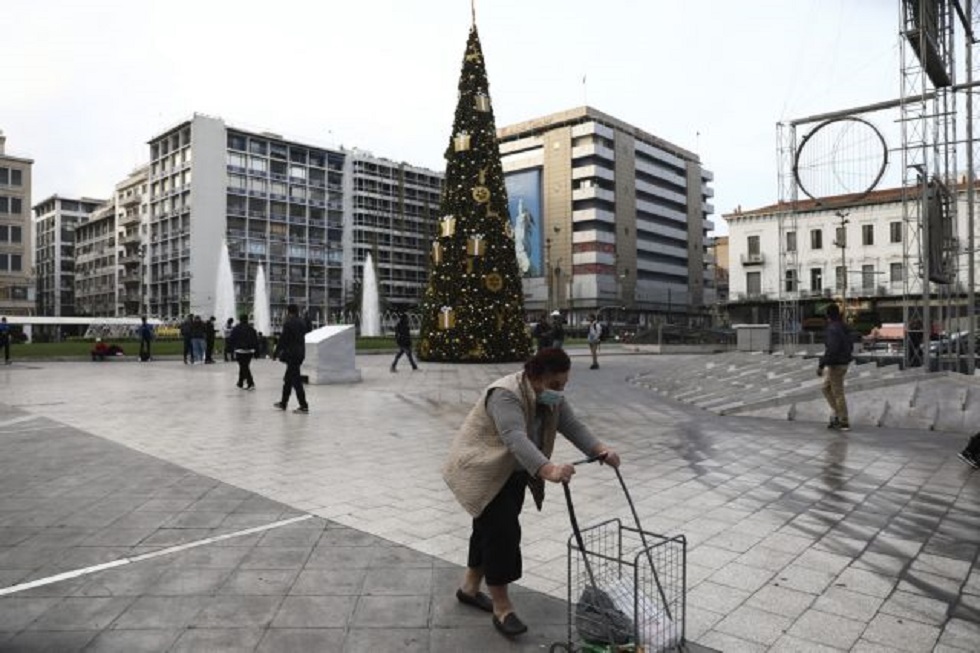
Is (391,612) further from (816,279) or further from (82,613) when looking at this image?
A: (816,279)

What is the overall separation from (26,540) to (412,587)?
2995mm

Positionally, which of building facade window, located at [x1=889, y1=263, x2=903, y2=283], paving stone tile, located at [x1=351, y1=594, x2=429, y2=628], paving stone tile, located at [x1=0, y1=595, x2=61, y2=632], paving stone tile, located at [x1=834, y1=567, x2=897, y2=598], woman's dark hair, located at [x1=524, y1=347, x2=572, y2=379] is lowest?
paving stone tile, located at [x1=834, y1=567, x2=897, y2=598]

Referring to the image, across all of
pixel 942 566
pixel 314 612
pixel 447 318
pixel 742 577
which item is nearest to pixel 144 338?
pixel 447 318

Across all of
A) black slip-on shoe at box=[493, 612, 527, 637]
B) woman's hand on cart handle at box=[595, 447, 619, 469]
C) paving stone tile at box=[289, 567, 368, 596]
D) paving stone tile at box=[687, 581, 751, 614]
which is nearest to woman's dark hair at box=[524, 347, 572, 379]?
woman's hand on cart handle at box=[595, 447, 619, 469]

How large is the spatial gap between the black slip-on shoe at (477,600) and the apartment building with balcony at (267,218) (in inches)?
3293

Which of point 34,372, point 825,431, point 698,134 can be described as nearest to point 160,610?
point 825,431

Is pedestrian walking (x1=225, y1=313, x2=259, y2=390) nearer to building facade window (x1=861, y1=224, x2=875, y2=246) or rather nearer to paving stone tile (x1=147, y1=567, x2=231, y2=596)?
paving stone tile (x1=147, y1=567, x2=231, y2=596)

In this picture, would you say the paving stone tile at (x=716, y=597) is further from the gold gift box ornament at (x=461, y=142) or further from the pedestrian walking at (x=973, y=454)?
the gold gift box ornament at (x=461, y=142)

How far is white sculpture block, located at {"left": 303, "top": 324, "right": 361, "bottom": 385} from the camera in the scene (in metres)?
16.8

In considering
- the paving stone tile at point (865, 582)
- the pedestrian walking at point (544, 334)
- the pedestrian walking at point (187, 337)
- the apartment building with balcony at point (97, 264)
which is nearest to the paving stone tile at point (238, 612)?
the paving stone tile at point (865, 582)

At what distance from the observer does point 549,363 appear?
10.7 feet

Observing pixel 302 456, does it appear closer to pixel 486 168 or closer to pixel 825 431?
pixel 825 431

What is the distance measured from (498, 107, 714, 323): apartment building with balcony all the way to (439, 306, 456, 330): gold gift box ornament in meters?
63.7

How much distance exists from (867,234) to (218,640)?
71.5m
